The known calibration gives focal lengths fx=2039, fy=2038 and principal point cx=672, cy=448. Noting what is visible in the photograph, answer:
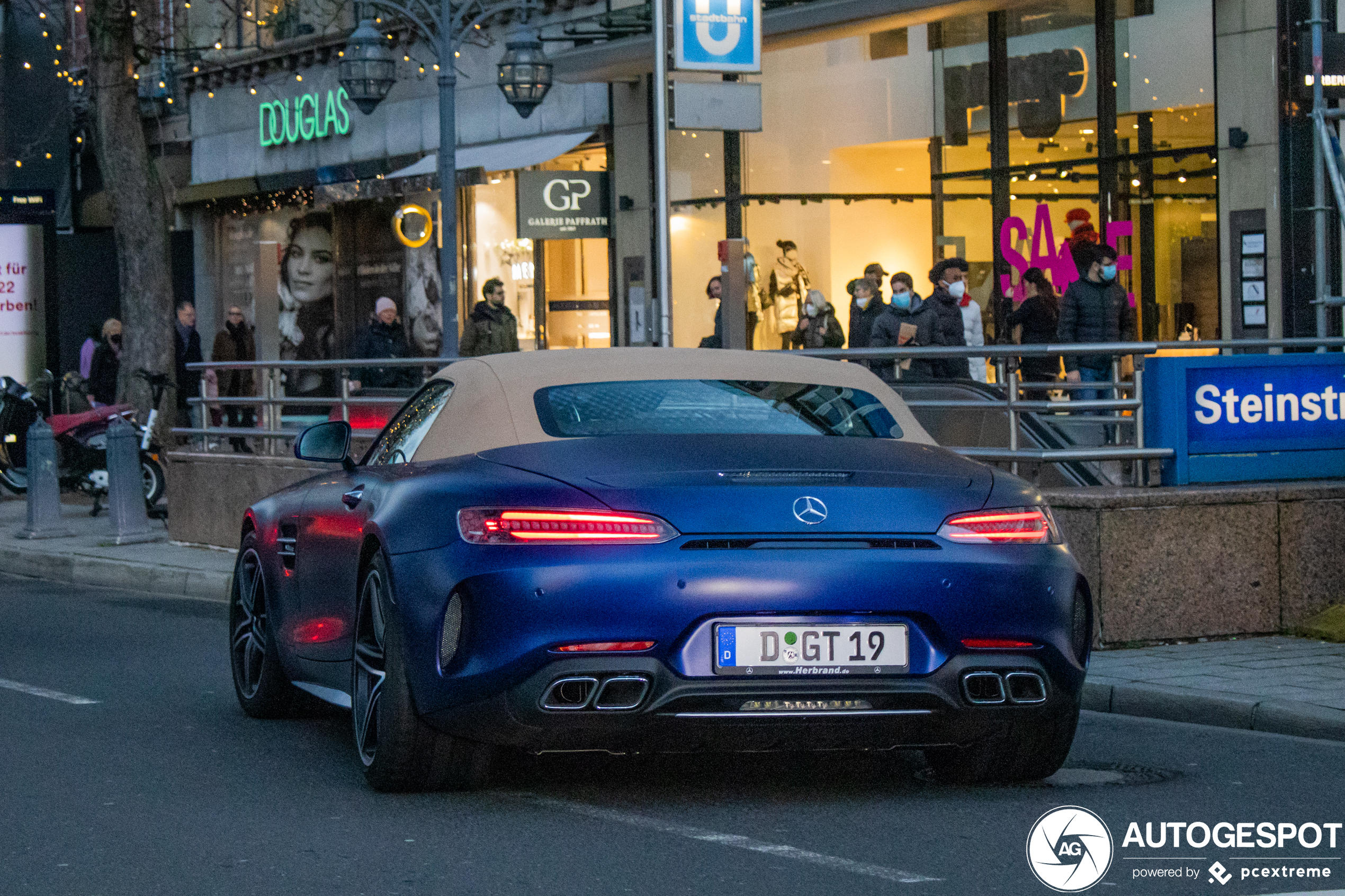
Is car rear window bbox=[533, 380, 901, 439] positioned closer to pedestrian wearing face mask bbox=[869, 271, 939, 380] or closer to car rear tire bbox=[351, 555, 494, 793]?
car rear tire bbox=[351, 555, 494, 793]

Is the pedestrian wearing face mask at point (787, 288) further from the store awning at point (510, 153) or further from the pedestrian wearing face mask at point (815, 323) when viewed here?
the store awning at point (510, 153)

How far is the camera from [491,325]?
68.6 ft

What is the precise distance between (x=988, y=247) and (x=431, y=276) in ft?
35.1

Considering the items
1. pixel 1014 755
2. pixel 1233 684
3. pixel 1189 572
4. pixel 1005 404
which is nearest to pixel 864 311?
pixel 1005 404

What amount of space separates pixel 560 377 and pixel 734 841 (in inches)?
67.4

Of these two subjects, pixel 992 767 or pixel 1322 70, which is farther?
pixel 1322 70

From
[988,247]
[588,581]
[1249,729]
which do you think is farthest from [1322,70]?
[588,581]

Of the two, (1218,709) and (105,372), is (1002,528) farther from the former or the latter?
(105,372)

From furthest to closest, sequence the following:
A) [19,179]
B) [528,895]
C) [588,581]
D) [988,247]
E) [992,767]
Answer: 1. [19,179]
2. [988,247]
3. [992,767]
4. [588,581]
5. [528,895]

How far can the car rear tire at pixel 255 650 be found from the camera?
7.93 m

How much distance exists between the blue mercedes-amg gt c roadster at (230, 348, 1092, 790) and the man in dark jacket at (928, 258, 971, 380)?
10471 millimetres

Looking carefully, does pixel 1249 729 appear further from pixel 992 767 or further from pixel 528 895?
pixel 528 895

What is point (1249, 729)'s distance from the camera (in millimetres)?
7789

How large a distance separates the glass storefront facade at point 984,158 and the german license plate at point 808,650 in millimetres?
13828
